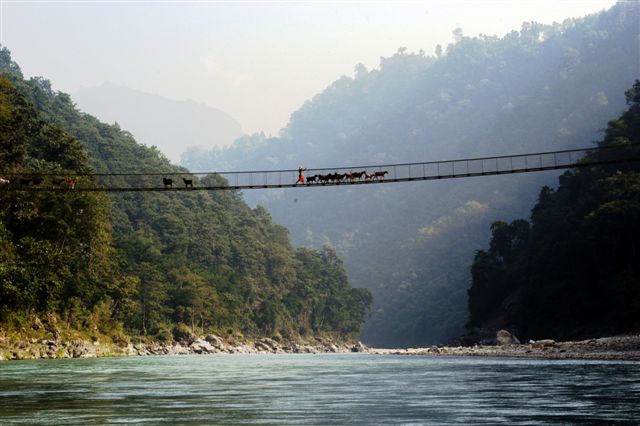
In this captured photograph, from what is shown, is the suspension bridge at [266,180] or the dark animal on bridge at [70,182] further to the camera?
the dark animal on bridge at [70,182]

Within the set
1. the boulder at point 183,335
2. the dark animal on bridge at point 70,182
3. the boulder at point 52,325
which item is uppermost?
the dark animal on bridge at point 70,182

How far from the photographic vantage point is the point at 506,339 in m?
96.8

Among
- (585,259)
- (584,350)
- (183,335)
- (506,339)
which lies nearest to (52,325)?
(183,335)

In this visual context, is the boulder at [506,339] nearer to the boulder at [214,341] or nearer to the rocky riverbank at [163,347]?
the rocky riverbank at [163,347]

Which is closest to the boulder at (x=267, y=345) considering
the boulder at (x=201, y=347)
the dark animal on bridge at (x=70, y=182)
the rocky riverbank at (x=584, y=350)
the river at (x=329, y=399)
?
the boulder at (x=201, y=347)

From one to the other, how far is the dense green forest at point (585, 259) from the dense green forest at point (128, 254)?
153ft

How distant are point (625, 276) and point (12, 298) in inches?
2213

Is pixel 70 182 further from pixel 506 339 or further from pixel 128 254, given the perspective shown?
pixel 128 254

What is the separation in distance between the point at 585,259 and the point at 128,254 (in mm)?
62760

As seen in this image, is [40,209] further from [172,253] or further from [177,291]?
[172,253]

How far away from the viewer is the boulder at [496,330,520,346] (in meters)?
96.2

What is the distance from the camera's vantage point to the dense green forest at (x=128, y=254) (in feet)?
249

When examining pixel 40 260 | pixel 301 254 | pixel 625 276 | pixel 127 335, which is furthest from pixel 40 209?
pixel 301 254

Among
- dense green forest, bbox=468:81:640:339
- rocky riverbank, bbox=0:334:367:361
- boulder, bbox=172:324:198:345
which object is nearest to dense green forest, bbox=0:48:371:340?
boulder, bbox=172:324:198:345
